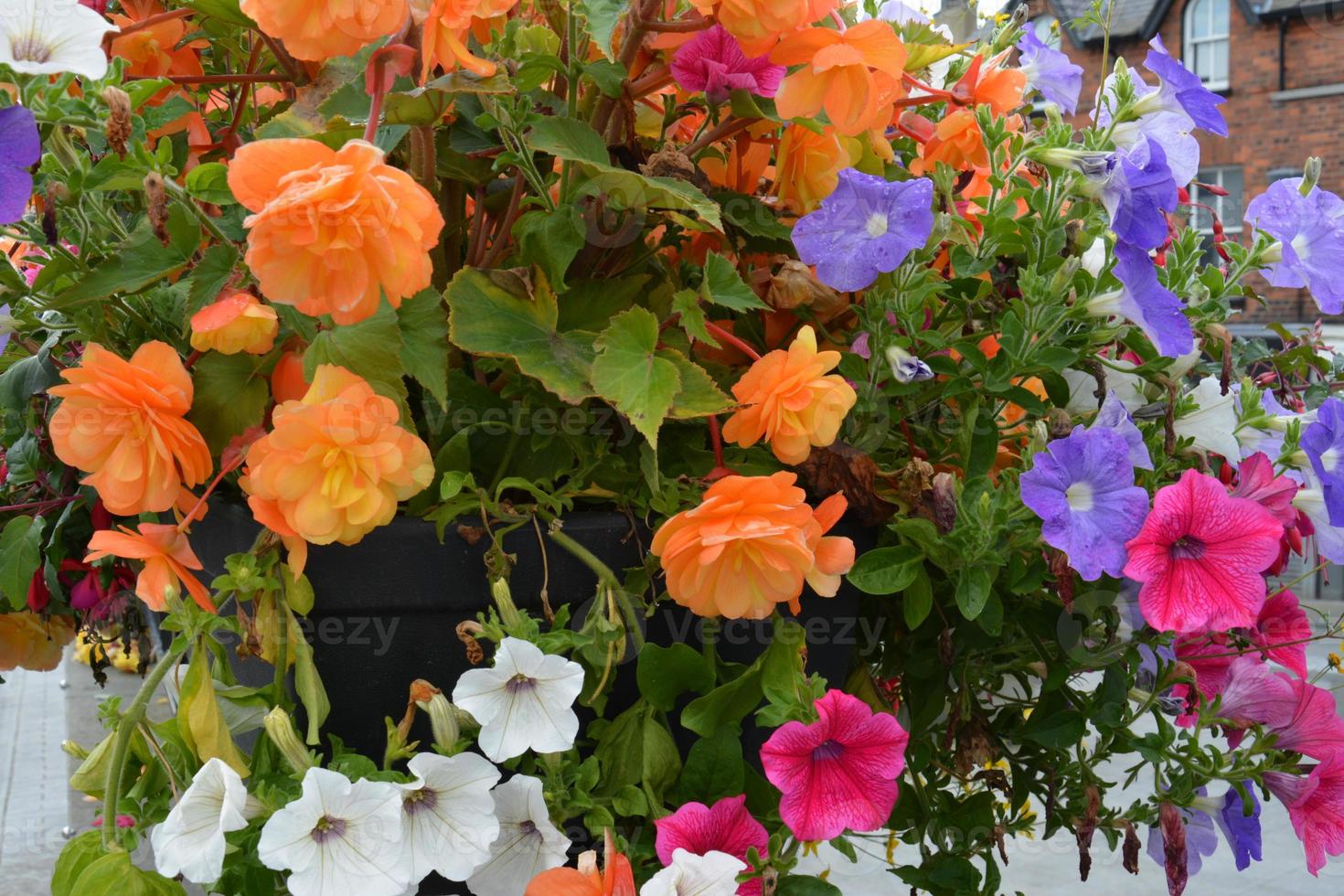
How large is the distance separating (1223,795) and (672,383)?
1.30 ft

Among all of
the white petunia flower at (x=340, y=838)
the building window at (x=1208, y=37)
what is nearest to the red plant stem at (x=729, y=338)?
the white petunia flower at (x=340, y=838)

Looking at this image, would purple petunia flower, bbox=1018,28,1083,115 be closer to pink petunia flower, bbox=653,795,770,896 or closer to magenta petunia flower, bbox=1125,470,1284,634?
magenta petunia flower, bbox=1125,470,1284,634

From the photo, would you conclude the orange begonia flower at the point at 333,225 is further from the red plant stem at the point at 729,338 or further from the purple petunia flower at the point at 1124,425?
the purple petunia flower at the point at 1124,425

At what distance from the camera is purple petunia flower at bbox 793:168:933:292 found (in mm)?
514

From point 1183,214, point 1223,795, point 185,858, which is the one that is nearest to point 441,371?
point 185,858

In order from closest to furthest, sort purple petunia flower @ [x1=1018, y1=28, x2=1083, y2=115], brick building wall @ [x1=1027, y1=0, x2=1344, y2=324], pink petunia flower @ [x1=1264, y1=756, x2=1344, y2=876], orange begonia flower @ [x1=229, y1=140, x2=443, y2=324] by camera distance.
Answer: orange begonia flower @ [x1=229, y1=140, x2=443, y2=324], pink petunia flower @ [x1=1264, y1=756, x2=1344, y2=876], purple petunia flower @ [x1=1018, y1=28, x2=1083, y2=115], brick building wall @ [x1=1027, y1=0, x2=1344, y2=324]

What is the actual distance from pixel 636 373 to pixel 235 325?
0.15 meters

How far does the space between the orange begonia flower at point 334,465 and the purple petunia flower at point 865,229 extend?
0.20 meters

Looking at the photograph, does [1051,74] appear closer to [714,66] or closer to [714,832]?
[714,66]

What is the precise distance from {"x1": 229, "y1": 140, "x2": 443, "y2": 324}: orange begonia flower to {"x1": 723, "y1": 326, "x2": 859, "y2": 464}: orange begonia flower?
0.15 m

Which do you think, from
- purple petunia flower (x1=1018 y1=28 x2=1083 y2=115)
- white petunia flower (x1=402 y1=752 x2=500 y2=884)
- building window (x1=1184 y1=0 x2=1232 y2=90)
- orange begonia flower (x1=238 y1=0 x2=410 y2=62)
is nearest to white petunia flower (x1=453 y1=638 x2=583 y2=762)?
white petunia flower (x1=402 y1=752 x2=500 y2=884)

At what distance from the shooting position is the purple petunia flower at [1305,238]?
62cm

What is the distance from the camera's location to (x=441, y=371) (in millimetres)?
478

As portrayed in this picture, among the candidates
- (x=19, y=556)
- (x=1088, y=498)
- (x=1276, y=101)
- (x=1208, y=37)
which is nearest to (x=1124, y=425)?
(x=1088, y=498)
